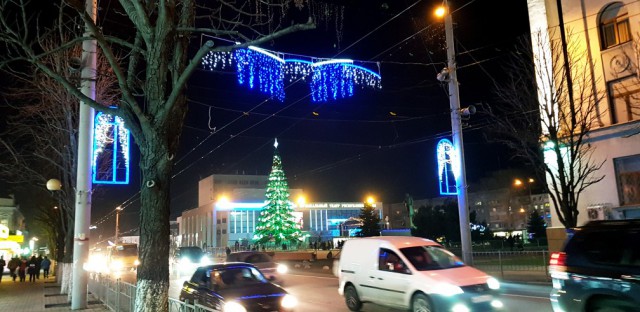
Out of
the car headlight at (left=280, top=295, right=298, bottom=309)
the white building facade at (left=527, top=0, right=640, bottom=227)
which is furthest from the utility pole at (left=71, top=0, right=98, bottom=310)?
the white building facade at (left=527, top=0, right=640, bottom=227)

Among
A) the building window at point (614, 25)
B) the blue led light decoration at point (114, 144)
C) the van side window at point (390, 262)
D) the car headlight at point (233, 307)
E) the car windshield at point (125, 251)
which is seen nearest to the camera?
the car headlight at point (233, 307)

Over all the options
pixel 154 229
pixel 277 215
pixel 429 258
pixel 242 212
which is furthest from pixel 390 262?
pixel 242 212

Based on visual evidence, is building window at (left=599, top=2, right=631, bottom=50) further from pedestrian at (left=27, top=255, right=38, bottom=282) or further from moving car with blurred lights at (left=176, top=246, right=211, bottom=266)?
pedestrian at (left=27, top=255, right=38, bottom=282)

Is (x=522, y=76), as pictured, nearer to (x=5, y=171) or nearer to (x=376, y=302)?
(x=376, y=302)

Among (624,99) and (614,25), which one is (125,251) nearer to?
(624,99)

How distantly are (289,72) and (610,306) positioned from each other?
44.8 feet

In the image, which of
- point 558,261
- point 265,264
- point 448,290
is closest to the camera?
point 558,261

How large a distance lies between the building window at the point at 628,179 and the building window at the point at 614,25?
504 centimetres

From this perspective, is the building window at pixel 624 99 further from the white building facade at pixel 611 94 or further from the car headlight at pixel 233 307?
the car headlight at pixel 233 307

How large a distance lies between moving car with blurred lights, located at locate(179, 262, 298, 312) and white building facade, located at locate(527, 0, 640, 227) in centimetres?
1488

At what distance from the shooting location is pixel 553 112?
59.3 ft

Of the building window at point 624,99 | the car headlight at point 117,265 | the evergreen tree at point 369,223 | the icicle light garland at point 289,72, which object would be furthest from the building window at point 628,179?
the car headlight at point 117,265

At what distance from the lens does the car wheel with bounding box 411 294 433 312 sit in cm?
1040

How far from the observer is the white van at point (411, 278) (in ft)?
33.6
